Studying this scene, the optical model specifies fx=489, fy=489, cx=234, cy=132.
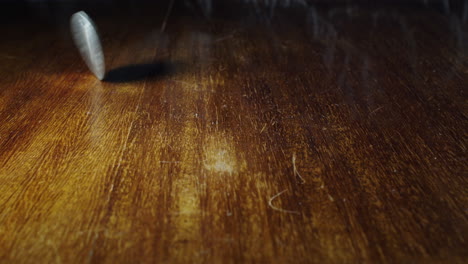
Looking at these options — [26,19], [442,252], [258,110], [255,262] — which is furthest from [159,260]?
[26,19]

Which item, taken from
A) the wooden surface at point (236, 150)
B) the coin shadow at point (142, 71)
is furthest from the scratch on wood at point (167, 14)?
the coin shadow at point (142, 71)

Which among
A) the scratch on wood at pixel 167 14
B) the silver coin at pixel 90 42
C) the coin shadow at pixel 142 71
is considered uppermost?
the silver coin at pixel 90 42

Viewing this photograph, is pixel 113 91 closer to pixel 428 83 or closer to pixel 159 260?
pixel 159 260

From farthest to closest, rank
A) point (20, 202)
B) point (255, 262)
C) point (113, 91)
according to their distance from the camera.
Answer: point (113, 91) < point (20, 202) < point (255, 262)

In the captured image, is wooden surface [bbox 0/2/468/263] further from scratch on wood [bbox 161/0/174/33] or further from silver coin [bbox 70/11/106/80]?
scratch on wood [bbox 161/0/174/33]

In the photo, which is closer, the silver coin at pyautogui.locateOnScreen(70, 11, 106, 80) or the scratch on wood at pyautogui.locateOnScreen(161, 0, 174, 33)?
the silver coin at pyautogui.locateOnScreen(70, 11, 106, 80)

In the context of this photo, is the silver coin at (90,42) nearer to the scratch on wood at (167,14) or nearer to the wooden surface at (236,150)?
the wooden surface at (236,150)

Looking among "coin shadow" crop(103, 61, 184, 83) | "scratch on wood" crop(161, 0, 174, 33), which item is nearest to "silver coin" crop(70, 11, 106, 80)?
"coin shadow" crop(103, 61, 184, 83)
